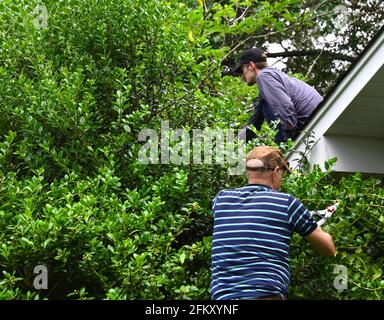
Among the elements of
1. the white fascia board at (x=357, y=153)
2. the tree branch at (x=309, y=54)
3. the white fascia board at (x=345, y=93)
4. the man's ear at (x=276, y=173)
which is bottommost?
the man's ear at (x=276, y=173)

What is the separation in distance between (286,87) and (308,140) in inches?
27.8

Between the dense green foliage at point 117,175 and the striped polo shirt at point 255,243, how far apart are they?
85 cm

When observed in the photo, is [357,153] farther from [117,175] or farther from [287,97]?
[117,175]

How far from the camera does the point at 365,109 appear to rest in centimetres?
671

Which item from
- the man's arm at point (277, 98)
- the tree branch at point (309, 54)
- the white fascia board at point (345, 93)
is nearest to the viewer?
the white fascia board at point (345, 93)

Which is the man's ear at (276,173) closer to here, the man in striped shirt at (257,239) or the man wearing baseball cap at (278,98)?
the man in striped shirt at (257,239)

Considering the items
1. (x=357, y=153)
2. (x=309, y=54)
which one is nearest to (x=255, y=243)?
(x=357, y=153)

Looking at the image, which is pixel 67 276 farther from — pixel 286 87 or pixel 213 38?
pixel 213 38

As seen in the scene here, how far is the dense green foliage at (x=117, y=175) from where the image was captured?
5.22m

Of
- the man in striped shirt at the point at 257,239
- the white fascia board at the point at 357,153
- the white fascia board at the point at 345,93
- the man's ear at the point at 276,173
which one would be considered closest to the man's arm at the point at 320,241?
the man in striped shirt at the point at 257,239

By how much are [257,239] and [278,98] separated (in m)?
3.08

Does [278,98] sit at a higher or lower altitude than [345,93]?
higher

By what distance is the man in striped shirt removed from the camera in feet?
13.5

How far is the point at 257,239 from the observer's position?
418cm
